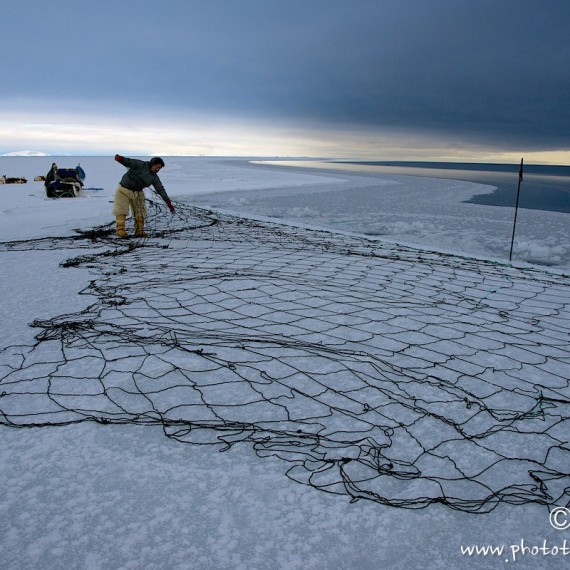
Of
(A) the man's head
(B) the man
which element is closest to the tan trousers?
(B) the man

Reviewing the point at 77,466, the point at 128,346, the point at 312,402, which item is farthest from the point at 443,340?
the point at 77,466

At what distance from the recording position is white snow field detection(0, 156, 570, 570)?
5.40 ft

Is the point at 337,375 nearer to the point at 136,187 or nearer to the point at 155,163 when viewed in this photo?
the point at 155,163

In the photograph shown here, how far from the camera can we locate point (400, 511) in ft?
Result: 5.79

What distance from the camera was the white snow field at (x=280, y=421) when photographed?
5.40ft

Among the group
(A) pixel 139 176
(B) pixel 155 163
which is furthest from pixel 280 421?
(A) pixel 139 176

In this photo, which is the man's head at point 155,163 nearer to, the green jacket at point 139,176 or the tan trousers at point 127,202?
the green jacket at point 139,176

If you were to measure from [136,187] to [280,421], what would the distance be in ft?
17.8

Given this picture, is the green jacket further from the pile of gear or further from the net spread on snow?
the pile of gear

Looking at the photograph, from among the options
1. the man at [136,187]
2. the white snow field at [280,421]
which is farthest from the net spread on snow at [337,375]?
the man at [136,187]

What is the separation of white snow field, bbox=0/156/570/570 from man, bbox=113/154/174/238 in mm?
2107

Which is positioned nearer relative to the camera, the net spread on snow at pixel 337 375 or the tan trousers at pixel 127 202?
the net spread on snow at pixel 337 375

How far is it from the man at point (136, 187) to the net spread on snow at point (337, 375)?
213 centimetres

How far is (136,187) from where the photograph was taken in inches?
268
